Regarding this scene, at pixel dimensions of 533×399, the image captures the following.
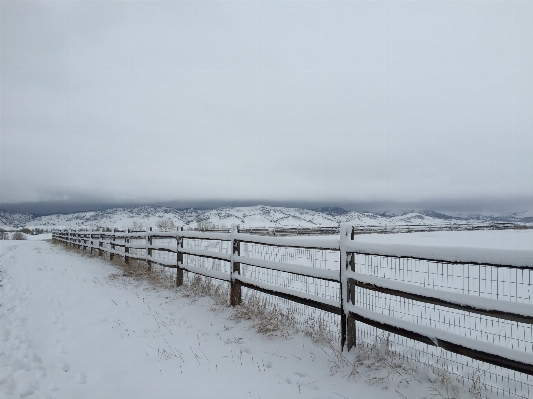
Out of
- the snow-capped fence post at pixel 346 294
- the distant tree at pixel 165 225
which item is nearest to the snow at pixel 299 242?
the snow-capped fence post at pixel 346 294


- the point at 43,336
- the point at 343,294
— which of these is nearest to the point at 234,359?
the point at 343,294

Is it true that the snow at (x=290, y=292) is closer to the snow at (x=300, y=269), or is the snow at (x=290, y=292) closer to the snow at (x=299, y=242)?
the snow at (x=300, y=269)

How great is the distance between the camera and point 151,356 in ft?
14.8

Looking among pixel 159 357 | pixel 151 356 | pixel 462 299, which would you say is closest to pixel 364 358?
pixel 462 299

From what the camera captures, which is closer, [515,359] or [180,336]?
[515,359]

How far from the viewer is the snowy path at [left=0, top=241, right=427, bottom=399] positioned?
3.65 metres

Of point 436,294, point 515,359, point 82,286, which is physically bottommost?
point 82,286

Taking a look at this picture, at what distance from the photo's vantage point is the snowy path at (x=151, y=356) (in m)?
3.65

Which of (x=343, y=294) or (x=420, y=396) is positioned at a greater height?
(x=343, y=294)

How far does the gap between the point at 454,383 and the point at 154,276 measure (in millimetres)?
8396

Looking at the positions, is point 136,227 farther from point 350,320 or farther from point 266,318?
point 350,320

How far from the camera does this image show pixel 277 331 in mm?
5242

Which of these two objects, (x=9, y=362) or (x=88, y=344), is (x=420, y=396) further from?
(x=9, y=362)

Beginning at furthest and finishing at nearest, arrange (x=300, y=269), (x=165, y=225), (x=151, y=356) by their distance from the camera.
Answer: (x=165, y=225) < (x=300, y=269) < (x=151, y=356)
